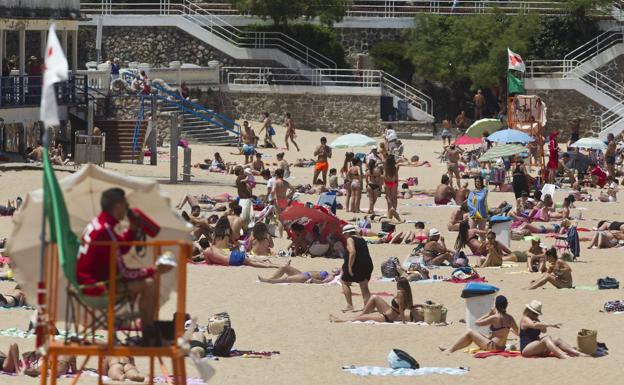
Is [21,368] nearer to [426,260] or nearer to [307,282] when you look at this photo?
[307,282]

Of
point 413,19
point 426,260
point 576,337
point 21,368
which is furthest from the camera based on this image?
point 413,19

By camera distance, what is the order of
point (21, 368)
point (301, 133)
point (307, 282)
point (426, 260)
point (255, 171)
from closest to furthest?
1. point (21, 368)
2. point (307, 282)
3. point (426, 260)
4. point (255, 171)
5. point (301, 133)

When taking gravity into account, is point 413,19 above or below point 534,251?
above

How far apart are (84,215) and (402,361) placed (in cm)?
580

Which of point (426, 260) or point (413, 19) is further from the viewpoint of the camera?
point (413, 19)

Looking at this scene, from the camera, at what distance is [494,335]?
16.6m

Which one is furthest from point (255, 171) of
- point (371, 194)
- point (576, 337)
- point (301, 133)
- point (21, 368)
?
point (21, 368)

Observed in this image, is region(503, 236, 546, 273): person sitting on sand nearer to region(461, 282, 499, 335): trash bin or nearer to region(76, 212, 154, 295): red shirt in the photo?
region(461, 282, 499, 335): trash bin

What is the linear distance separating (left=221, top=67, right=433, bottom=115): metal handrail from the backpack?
97.7ft

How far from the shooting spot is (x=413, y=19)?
4756 cm

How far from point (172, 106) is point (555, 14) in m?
11.5

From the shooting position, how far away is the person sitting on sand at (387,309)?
59.6 ft

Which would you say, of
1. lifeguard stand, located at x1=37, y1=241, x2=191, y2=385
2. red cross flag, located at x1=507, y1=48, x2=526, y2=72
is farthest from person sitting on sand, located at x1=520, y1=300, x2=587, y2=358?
red cross flag, located at x1=507, y1=48, x2=526, y2=72

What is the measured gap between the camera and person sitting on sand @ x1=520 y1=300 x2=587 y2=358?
16.2 m
